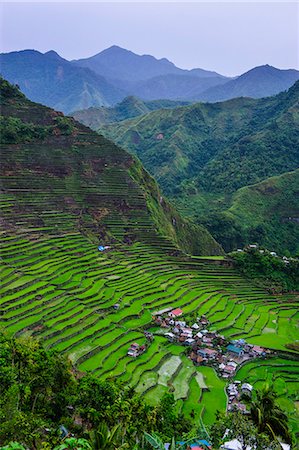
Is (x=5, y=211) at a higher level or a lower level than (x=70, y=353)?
higher

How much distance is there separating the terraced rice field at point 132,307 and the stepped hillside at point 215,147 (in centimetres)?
2729

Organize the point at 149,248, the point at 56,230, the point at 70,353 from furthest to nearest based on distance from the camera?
the point at 149,248
the point at 56,230
the point at 70,353

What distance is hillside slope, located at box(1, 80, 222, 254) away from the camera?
3169cm

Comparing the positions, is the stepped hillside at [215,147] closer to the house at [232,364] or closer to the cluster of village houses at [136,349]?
the house at [232,364]

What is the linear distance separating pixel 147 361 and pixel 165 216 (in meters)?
23.8

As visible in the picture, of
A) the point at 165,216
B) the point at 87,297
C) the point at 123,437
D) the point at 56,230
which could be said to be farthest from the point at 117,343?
the point at 165,216

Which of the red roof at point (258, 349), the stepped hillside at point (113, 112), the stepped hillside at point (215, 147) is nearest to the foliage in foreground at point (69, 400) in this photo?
the red roof at point (258, 349)

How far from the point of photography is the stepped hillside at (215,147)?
73.2 metres

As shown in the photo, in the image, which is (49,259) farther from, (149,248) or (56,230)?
(149,248)

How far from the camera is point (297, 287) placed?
35.1m

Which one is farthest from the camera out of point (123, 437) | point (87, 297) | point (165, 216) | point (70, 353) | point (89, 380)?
point (165, 216)

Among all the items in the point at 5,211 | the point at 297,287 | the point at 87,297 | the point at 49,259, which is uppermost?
the point at 5,211

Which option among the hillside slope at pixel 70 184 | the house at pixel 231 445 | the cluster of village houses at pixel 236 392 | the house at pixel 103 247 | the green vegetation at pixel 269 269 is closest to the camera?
the house at pixel 231 445

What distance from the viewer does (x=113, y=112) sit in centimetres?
14988
